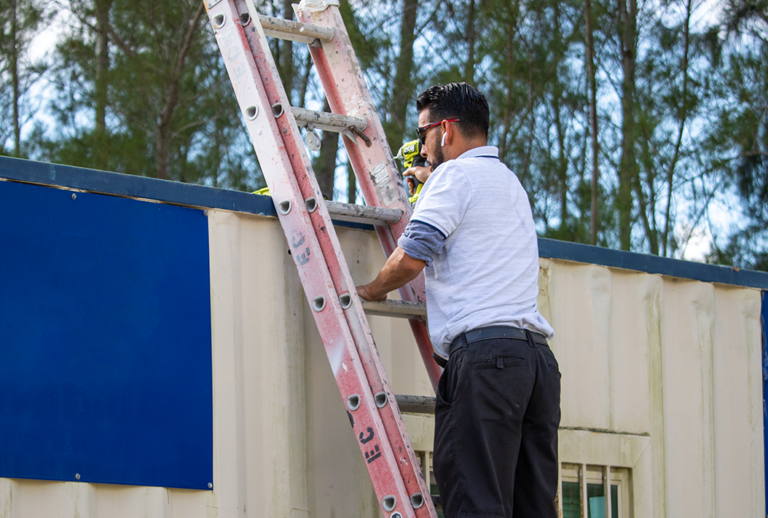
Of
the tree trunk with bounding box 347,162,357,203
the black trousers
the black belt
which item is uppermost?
the tree trunk with bounding box 347,162,357,203

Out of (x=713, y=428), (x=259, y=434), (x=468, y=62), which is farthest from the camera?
(x=468, y=62)

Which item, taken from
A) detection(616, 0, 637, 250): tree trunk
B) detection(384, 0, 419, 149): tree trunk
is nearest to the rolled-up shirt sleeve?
detection(384, 0, 419, 149): tree trunk

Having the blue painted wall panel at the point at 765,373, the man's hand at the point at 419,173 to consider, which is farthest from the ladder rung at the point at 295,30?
the blue painted wall panel at the point at 765,373

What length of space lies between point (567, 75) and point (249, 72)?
18.6ft

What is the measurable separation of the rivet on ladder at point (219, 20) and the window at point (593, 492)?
2010 mm

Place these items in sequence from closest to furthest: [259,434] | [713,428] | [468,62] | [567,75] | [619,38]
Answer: [259,434] → [713,428] → [468,62] → [567,75] → [619,38]

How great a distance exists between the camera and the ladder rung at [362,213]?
9.53ft

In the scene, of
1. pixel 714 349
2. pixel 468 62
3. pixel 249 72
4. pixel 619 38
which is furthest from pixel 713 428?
pixel 619 38

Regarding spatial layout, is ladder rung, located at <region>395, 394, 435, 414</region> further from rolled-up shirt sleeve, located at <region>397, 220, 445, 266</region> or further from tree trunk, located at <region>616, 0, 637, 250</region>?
tree trunk, located at <region>616, 0, 637, 250</region>

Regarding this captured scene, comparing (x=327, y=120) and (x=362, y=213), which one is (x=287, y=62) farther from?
(x=362, y=213)

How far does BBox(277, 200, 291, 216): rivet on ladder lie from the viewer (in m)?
2.88

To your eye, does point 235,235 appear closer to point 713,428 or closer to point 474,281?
point 474,281

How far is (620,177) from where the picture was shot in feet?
28.2

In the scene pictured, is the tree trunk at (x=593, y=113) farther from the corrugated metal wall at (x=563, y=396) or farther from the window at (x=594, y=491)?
the window at (x=594, y=491)
